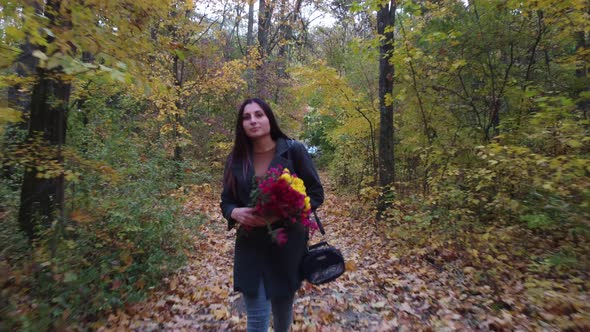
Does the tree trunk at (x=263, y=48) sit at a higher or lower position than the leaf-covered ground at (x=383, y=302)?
higher

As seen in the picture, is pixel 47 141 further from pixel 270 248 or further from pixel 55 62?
pixel 270 248

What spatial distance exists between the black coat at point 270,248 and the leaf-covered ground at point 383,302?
5.70 ft

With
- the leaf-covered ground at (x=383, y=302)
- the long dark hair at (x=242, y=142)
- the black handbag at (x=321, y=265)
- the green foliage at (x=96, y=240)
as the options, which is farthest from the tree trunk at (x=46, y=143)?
the black handbag at (x=321, y=265)

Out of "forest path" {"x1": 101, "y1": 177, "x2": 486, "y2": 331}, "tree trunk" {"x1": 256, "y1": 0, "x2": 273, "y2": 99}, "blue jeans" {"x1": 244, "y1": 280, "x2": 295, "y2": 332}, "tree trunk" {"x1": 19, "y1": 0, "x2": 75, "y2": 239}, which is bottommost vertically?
"forest path" {"x1": 101, "y1": 177, "x2": 486, "y2": 331}

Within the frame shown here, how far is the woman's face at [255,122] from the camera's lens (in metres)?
2.45

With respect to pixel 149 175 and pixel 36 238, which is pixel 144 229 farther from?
pixel 149 175

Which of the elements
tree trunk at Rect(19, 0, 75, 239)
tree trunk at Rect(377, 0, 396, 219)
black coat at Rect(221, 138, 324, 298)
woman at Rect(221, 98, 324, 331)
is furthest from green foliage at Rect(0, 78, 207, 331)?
tree trunk at Rect(377, 0, 396, 219)

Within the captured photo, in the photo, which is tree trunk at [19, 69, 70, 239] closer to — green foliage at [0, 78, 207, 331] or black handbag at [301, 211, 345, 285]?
green foliage at [0, 78, 207, 331]

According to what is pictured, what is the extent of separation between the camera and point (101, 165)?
13.7ft

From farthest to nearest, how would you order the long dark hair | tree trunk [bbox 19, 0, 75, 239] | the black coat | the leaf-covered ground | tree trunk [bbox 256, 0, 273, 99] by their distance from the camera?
1. tree trunk [bbox 256, 0, 273, 99]
2. tree trunk [bbox 19, 0, 75, 239]
3. the leaf-covered ground
4. the long dark hair
5. the black coat

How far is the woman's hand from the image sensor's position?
2186 mm

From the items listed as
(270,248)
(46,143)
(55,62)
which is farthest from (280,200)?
(46,143)

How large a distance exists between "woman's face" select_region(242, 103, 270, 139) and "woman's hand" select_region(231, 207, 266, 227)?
539 mm

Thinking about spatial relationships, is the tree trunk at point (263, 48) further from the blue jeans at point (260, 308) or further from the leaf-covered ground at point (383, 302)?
the blue jeans at point (260, 308)
